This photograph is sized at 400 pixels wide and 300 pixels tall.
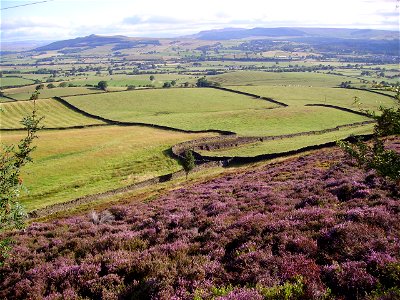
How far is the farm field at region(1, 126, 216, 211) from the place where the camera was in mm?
52906

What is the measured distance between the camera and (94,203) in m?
44.7

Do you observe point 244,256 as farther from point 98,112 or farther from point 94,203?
point 98,112

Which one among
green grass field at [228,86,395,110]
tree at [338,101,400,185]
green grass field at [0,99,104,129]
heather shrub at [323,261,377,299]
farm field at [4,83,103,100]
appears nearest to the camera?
tree at [338,101,400,185]

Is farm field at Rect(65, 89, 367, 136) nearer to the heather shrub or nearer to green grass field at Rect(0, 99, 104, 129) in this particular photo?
green grass field at Rect(0, 99, 104, 129)

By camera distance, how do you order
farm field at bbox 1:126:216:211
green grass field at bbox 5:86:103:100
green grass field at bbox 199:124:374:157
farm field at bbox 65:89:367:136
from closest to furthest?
farm field at bbox 1:126:216:211 < green grass field at bbox 199:124:374:157 < farm field at bbox 65:89:367:136 < green grass field at bbox 5:86:103:100

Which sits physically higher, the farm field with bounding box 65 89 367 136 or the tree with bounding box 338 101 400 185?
the tree with bounding box 338 101 400 185

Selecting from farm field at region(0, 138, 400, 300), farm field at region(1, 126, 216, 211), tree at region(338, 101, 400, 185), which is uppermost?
tree at region(338, 101, 400, 185)

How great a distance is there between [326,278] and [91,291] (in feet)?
24.5

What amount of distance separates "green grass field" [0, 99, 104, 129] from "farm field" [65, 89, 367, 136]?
669cm

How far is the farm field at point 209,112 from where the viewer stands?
322 feet

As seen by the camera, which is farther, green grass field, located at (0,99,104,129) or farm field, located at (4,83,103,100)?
farm field, located at (4,83,103,100)

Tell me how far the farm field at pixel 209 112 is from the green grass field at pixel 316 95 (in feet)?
41.0

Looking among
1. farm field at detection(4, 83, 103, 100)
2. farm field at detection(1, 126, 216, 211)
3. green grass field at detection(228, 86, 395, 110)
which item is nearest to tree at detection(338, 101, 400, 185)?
farm field at detection(1, 126, 216, 211)

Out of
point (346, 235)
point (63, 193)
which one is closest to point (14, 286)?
point (346, 235)
